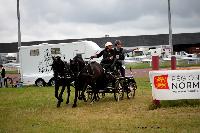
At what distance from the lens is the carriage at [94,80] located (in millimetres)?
16812

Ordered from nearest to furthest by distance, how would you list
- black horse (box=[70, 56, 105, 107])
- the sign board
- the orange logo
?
the sign board < the orange logo < black horse (box=[70, 56, 105, 107])

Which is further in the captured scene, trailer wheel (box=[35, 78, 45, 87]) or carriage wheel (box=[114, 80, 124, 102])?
trailer wheel (box=[35, 78, 45, 87])

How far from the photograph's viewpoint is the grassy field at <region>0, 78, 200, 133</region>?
1111cm

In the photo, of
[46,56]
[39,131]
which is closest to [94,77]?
[39,131]

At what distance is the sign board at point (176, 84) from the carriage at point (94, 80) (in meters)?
3.08

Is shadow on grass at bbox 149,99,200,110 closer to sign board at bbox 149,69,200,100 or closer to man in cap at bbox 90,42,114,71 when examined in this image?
sign board at bbox 149,69,200,100

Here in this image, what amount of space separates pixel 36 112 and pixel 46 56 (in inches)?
615

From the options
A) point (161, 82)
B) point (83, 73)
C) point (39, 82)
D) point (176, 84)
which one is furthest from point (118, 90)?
point (39, 82)

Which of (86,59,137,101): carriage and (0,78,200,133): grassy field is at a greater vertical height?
(86,59,137,101): carriage

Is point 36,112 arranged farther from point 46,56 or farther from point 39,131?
point 46,56

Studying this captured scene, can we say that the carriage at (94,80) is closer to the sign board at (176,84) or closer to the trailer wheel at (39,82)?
the sign board at (176,84)

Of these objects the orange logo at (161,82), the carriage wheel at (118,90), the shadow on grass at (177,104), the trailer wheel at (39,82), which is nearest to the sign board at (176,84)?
the orange logo at (161,82)

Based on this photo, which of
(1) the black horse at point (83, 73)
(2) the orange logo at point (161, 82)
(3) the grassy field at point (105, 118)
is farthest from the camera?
(1) the black horse at point (83, 73)

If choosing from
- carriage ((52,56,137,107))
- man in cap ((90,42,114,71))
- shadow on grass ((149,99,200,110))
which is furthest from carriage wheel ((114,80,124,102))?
shadow on grass ((149,99,200,110))
